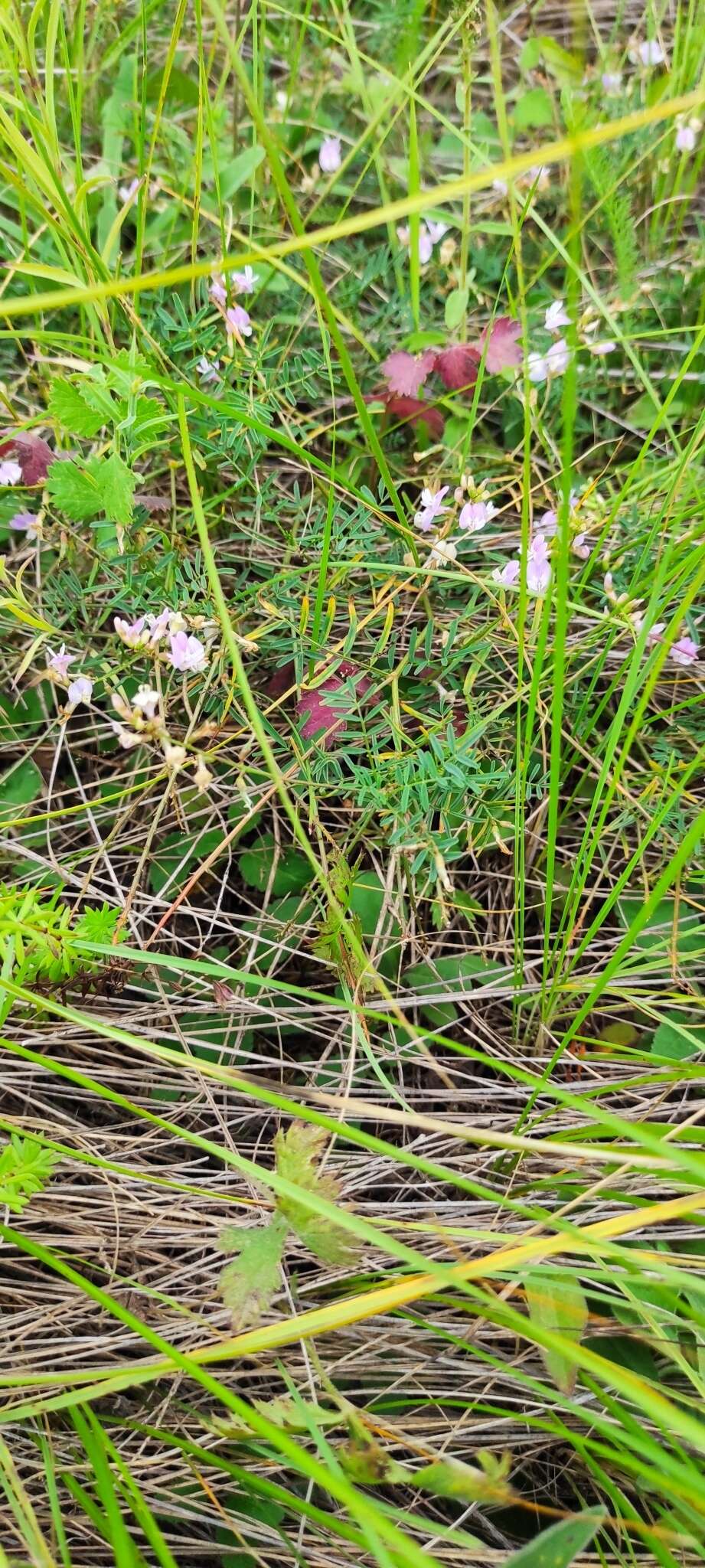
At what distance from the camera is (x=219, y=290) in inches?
68.1

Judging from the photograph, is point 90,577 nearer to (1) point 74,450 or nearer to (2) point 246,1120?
(1) point 74,450

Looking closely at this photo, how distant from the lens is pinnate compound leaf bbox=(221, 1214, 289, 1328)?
1207 mm

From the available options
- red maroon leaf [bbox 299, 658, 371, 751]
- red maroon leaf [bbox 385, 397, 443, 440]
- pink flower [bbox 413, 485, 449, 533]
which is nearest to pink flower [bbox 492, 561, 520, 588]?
pink flower [bbox 413, 485, 449, 533]

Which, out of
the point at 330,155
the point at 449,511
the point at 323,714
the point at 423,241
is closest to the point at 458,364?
the point at 423,241

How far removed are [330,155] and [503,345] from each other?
2.17 feet

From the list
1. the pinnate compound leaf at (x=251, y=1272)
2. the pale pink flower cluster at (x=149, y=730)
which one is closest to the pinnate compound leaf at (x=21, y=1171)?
the pinnate compound leaf at (x=251, y=1272)

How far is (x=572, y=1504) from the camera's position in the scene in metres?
1.39

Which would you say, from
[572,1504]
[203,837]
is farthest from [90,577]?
[572,1504]

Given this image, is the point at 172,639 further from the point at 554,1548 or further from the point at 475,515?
the point at 554,1548

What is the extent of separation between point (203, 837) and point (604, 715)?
779mm

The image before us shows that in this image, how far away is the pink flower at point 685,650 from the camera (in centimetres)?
166

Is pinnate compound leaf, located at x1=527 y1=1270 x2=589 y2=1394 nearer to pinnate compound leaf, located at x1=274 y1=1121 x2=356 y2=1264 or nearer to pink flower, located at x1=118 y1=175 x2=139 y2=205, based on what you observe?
pinnate compound leaf, located at x1=274 y1=1121 x2=356 y2=1264

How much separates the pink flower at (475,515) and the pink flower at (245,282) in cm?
59

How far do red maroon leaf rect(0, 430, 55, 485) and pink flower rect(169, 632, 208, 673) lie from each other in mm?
465
